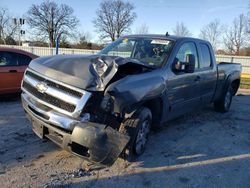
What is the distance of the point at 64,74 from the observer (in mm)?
3959

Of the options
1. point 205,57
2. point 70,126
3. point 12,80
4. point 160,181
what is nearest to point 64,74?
point 70,126

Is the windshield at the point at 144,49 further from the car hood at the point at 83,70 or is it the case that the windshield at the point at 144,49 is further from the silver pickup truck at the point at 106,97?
the car hood at the point at 83,70

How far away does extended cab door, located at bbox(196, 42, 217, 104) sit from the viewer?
6359 mm

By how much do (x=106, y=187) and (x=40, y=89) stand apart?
163 cm

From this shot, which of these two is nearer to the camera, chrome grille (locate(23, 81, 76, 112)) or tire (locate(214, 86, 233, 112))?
chrome grille (locate(23, 81, 76, 112))

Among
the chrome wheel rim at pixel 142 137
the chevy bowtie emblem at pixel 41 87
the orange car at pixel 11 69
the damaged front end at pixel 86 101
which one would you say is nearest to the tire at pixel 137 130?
the chrome wheel rim at pixel 142 137

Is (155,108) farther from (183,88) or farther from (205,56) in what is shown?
(205,56)

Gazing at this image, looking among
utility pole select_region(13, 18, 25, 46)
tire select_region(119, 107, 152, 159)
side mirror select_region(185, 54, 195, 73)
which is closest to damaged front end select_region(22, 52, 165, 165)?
tire select_region(119, 107, 152, 159)

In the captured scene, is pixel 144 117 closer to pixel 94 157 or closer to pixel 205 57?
pixel 94 157

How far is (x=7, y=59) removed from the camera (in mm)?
8023

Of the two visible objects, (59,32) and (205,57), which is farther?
(59,32)

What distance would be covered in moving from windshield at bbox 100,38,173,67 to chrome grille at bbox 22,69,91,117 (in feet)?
5.75

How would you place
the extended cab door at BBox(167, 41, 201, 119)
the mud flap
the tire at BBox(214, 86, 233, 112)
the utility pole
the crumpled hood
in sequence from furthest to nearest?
the utility pole, the tire at BBox(214, 86, 233, 112), the extended cab door at BBox(167, 41, 201, 119), the crumpled hood, the mud flap

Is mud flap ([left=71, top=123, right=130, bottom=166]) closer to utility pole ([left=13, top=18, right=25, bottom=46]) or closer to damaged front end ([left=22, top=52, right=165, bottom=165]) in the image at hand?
damaged front end ([left=22, top=52, right=165, bottom=165])
